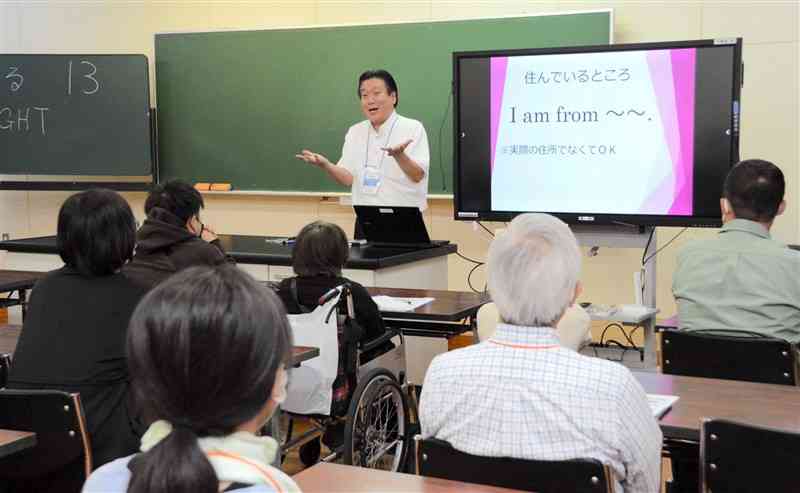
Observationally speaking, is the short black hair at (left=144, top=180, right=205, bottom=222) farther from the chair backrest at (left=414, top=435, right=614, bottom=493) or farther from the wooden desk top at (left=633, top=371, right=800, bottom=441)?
the chair backrest at (left=414, top=435, right=614, bottom=493)

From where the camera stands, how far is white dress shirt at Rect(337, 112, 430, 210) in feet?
16.6

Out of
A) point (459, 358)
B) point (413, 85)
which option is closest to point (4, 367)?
point (459, 358)

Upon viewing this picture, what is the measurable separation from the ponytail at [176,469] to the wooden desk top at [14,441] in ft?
3.57

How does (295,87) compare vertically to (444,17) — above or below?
below

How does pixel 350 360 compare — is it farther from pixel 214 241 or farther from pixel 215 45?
pixel 215 45

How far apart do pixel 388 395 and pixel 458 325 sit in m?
0.60

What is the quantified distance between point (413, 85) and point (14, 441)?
175 inches

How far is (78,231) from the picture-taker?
238cm

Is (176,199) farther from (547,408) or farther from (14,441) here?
(547,408)

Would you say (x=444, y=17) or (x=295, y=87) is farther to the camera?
(x=295, y=87)

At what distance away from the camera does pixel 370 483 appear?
168 centimetres

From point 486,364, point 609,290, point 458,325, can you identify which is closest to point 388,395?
point 458,325

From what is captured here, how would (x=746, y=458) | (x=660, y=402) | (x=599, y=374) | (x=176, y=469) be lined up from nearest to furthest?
(x=176, y=469)
(x=599, y=374)
(x=746, y=458)
(x=660, y=402)

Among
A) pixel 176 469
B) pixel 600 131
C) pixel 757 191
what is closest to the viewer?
pixel 176 469
